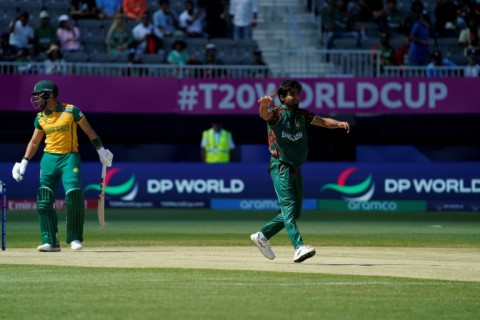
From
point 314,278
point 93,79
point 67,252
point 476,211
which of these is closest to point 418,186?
point 476,211

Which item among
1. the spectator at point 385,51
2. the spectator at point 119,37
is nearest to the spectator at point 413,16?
the spectator at point 385,51

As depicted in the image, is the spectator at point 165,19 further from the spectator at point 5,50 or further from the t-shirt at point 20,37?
the spectator at point 5,50

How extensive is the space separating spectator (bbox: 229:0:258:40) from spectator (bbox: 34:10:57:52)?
5.15 m

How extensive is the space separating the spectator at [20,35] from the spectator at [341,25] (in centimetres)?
837

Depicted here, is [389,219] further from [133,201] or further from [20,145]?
[20,145]

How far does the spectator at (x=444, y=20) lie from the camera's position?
37281mm

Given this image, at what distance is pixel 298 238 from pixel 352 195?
1703cm

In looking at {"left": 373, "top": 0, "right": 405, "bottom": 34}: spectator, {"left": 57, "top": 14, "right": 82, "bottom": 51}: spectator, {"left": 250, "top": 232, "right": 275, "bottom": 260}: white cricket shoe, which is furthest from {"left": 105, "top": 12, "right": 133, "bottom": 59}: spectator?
{"left": 250, "top": 232, "right": 275, "bottom": 260}: white cricket shoe

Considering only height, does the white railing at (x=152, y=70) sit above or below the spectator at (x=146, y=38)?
below

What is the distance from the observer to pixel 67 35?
33.6m

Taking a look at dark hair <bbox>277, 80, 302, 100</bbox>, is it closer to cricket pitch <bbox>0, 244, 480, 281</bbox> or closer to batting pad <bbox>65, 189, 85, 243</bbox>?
cricket pitch <bbox>0, 244, 480, 281</bbox>

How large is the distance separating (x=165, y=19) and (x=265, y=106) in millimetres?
19673

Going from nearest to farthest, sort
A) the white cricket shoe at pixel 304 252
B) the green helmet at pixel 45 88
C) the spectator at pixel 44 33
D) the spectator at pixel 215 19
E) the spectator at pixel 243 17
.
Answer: the white cricket shoe at pixel 304 252
the green helmet at pixel 45 88
the spectator at pixel 44 33
the spectator at pixel 243 17
the spectator at pixel 215 19

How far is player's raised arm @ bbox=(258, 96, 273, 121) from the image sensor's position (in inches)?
619
